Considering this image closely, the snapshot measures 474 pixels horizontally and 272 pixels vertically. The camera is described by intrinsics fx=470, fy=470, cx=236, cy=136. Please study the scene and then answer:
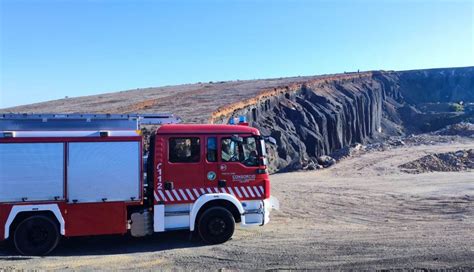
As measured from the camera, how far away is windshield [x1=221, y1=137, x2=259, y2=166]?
10.5 meters

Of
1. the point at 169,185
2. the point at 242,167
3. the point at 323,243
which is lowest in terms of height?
the point at 323,243

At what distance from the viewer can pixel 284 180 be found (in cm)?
2284

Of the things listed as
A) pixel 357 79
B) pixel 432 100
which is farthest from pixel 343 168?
pixel 432 100

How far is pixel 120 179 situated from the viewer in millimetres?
9844

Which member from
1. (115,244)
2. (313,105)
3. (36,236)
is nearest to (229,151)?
(115,244)

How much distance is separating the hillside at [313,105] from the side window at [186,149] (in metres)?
11.6

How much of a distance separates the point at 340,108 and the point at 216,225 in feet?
116

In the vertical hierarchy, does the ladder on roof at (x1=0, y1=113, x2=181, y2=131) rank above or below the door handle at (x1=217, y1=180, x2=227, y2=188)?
above

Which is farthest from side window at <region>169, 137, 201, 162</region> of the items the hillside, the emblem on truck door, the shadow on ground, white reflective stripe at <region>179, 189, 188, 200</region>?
the hillside

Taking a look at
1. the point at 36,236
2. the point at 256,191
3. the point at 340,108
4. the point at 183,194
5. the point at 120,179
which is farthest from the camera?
the point at 340,108

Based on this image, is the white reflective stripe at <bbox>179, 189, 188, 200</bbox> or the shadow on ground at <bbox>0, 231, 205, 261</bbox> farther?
the white reflective stripe at <bbox>179, 189, 188, 200</bbox>

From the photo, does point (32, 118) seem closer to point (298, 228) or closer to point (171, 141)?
point (171, 141)

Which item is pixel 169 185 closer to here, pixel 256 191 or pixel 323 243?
pixel 256 191

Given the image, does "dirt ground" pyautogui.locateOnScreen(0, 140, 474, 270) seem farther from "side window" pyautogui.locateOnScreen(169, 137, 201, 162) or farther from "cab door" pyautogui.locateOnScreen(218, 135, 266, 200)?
"side window" pyautogui.locateOnScreen(169, 137, 201, 162)
